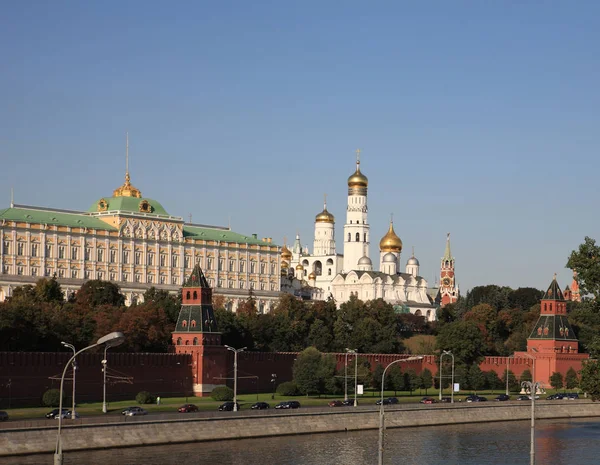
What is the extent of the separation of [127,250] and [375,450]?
102484 millimetres

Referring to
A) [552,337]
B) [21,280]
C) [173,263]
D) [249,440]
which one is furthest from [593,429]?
[173,263]

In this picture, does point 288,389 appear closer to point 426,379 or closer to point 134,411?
point 426,379

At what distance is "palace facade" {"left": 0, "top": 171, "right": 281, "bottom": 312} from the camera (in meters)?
165


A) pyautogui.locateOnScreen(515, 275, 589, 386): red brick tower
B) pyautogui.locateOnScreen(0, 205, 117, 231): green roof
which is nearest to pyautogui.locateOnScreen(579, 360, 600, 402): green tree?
pyautogui.locateOnScreen(515, 275, 589, 386): red brick tower

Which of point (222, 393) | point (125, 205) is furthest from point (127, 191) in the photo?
point (222, 393)

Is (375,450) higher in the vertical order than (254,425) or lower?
lower

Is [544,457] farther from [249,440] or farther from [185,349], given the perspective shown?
[185,349]

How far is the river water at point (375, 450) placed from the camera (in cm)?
7200

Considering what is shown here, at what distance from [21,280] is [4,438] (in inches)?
3664

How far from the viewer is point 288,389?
10838cm

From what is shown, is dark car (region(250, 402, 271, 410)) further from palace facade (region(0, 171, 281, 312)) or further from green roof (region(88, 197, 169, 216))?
green roof (region(88, 197, 169, 216))

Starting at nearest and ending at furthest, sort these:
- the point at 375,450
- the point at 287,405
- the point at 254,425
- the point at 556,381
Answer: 1. the point at 375,450
2. the point at 254,425
3. the point at 287,405
4. the point at 556,381

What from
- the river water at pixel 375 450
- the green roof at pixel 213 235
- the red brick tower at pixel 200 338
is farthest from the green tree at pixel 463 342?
the green roof at pixel 213 235

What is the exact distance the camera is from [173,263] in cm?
18375
